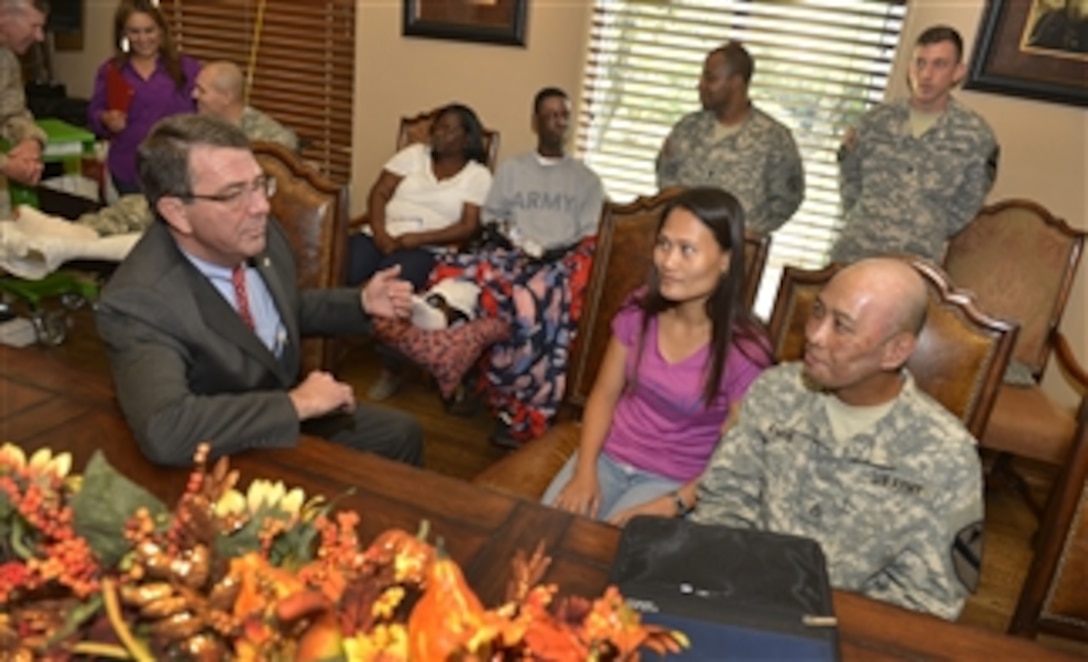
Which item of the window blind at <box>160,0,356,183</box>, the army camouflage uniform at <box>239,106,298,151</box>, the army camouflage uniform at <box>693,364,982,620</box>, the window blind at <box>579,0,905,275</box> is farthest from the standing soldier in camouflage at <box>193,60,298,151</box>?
the army camouflage uniform at <box>693,364,982,620</box>

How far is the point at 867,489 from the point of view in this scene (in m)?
1.42

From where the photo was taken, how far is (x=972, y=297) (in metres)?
1.76

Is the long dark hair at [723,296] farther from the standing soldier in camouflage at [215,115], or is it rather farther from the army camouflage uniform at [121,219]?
the army camouflage uniform at [121,219]

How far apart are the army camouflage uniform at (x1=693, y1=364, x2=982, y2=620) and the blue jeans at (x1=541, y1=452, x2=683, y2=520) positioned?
1.10ft

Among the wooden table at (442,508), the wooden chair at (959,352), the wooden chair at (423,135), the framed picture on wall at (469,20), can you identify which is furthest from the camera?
the framed picture on wall at (469,20)

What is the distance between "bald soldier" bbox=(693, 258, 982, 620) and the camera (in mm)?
1366

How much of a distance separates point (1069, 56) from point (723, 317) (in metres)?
2.18

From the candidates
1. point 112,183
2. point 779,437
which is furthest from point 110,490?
point 112,183

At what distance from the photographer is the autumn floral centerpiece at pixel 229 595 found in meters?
0.74

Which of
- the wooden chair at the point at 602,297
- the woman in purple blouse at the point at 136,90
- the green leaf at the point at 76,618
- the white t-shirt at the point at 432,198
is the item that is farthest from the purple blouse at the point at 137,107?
the green leaf at the point at 76,618

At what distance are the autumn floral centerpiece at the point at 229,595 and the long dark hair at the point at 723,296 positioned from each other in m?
1.06

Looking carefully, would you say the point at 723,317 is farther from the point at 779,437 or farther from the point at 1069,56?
the point at 1069,56

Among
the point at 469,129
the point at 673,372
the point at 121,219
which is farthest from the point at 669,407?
the point at 121,219

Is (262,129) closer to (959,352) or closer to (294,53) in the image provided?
(294,53)
